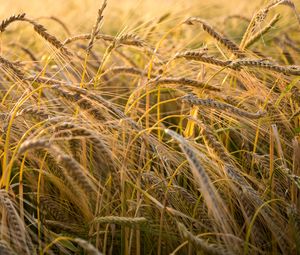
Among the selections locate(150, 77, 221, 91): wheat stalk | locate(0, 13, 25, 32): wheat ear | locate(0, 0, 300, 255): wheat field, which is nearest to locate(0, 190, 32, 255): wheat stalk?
locate(0, 0, 300, 255): wheat field

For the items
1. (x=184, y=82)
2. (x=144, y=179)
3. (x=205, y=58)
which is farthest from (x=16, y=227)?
(x=205, y=58)

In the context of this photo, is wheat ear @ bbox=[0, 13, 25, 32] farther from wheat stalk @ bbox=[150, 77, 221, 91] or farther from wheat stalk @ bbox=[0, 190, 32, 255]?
wheat stalk @ bbox=[0, 190, 32, 255]

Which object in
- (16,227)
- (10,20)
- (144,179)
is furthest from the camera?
(10,20)

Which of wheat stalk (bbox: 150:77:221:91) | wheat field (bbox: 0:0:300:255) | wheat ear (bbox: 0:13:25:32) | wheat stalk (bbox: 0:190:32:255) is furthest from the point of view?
wheat ear (bbox: 0:13:25:32)

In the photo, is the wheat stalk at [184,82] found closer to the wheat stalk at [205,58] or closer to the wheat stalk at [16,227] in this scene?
the wheat stalk at [205,58]

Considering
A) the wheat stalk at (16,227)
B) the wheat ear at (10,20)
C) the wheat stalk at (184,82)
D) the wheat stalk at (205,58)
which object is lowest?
A: the wheat stalk at (16,227)

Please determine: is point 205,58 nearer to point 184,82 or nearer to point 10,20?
point 184,82

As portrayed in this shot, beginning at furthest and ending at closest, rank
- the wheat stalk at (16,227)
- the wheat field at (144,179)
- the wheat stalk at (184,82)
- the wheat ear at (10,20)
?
the wheat ear at (10,20) < the wheat stalk at (184,82) < the wheat field at (144,179) < the wheat stalk at (16,227)

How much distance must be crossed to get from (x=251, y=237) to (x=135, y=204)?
1.30 feet

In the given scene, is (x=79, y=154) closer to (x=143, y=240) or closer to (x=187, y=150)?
(x=143, y=240)

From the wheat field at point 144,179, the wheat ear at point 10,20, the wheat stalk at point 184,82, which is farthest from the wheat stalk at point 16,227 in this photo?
the wheat ear at point 10,20

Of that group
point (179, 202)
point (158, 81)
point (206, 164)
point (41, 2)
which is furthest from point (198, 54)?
point (41, 2)

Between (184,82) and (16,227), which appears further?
(184,82)

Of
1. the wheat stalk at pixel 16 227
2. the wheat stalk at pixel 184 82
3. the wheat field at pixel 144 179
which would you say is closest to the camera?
the wheat stalk at pixel 16 227
